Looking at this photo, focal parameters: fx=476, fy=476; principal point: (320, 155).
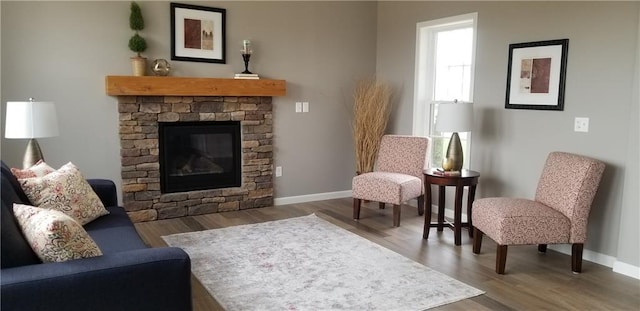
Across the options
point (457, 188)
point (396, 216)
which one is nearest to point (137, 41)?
point (396, 216)

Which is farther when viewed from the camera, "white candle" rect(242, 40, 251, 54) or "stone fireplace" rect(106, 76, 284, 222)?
"white candle" rect(242, 40, 251, 54)

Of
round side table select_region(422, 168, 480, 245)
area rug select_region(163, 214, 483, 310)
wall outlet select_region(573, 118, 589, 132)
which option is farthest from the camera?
round side table select_region(422, 168, 480, 245)

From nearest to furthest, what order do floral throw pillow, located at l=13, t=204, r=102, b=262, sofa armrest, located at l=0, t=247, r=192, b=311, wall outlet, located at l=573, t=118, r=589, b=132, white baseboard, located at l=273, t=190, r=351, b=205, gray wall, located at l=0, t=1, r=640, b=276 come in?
sofa armrest, located at l=0, t=247, r=192, b=311 → floral throw pillow, located at l=13, t=204, r=102, b=262 → gray wall, located at l=0, t=1, r=640, b=276 → wall outlet, located at l=573, t=118, r=589, b=132 → white baseboard, located at l=273, t=190, r=351, b=205

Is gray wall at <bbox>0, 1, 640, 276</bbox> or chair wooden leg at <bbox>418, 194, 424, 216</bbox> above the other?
gray wall at <bbox>0, 1, 640, 276</bbox>

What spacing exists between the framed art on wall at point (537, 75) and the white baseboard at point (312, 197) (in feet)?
7.55

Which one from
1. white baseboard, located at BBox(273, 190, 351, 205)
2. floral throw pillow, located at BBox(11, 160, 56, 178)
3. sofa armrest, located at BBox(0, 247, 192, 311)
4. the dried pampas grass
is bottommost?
white baseboard, located at BBox(273, 190, 351, 205)

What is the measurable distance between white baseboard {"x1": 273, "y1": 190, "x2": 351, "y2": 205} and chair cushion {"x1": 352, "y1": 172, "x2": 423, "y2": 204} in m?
1.02

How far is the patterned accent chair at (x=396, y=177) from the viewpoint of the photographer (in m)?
4.44

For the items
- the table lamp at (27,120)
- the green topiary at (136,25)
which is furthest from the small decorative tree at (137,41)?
the table lamp at (27,120)

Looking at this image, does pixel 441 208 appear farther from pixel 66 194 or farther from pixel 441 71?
pixel 66 194

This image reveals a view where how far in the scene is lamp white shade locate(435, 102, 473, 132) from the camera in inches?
159

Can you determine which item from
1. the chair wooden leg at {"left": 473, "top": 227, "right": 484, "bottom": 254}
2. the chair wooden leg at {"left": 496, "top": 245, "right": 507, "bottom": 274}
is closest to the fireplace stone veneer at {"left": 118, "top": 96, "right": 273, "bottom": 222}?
the chair wooden leg at {"left": 473, "top": 227, "right": 484, "bottom": 254}

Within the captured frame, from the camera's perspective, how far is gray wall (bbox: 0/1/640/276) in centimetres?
351

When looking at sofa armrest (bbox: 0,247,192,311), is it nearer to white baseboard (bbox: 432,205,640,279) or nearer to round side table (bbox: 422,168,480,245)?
round side table (bbox: 422,168,480,245)
